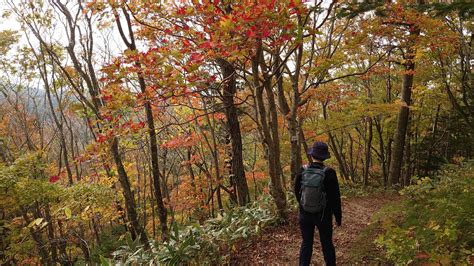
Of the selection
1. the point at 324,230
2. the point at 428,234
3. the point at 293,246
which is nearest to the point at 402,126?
the point at 293,246

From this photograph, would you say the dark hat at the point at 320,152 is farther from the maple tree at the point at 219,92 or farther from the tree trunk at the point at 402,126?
the tree trunk at the point at 402,126

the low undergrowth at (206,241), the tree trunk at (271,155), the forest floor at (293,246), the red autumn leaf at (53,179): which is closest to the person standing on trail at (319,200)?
the forest floor at (293,246)

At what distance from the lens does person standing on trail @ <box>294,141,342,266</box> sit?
12.4 feet

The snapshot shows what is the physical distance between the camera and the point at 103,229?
25297 mm

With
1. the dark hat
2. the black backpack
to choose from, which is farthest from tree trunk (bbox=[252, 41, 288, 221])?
the black backpack

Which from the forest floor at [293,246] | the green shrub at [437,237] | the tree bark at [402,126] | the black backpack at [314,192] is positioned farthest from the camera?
the tree bark at [402,126]

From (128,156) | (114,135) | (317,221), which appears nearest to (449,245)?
(317,221)

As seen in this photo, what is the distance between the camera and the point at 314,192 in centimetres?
376

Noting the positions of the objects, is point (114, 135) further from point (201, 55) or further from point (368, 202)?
point (368, 202)

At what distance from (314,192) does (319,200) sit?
112 millimetres

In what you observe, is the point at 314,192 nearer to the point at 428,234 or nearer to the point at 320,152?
the point at 320,152

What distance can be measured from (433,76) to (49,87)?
16747mm

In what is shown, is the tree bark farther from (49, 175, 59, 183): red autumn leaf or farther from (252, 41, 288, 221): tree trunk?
(49, 175, 59, 183): red autumn leaf

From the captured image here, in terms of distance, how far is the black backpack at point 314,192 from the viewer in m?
3.76
